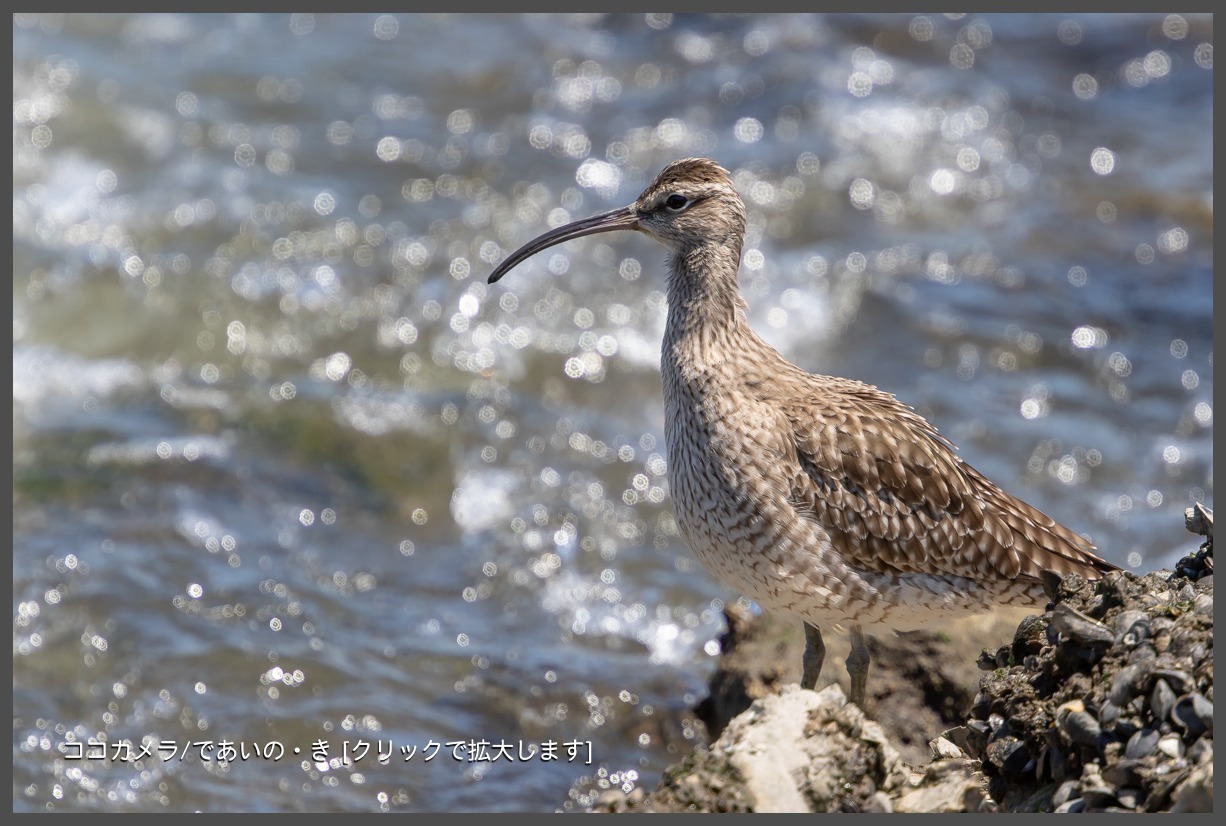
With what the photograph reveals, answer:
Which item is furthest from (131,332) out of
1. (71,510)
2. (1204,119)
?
(1204,119)

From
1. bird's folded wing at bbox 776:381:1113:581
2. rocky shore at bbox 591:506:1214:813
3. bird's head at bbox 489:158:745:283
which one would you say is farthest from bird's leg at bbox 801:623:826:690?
bird's head at bbox 489:158:745:283

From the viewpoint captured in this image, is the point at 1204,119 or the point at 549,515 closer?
the point at 549,515

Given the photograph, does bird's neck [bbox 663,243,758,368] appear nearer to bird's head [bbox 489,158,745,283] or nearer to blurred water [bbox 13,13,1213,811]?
bird's head [bbox 489,158,745,283]

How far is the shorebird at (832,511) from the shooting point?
240 inches

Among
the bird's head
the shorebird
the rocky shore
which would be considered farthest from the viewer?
the bird's head

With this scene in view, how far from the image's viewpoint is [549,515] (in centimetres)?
976

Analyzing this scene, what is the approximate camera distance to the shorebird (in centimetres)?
609

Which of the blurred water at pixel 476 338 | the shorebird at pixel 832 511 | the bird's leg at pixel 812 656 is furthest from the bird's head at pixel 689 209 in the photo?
the blurred water at pixel 476 338

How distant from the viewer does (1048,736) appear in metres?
4.40

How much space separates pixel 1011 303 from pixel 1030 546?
627 cm

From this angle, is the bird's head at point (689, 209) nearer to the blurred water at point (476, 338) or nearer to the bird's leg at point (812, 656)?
the bird's leg at point (812, 656)

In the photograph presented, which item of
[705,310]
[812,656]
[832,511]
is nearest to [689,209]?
[705,310]

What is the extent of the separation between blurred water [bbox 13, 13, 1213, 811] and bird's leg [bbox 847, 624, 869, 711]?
1428 millimetres

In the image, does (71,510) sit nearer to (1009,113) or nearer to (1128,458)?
(1128,458)
